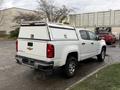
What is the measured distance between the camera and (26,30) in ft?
23.4

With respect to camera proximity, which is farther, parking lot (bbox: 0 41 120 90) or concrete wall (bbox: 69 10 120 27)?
concrete wall (bbox: 69 10 120 27)

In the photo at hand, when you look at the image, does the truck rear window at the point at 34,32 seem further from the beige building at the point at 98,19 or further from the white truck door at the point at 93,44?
the beige building at the point at 98,19

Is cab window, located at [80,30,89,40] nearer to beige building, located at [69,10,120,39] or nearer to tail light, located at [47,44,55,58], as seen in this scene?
tail light, located at [47,44,55,58]

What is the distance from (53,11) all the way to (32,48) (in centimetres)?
3565

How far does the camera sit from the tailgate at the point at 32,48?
20.6 ft

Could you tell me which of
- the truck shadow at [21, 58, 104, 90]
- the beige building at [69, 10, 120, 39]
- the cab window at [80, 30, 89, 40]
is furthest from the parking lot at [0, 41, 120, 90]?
the beige building at [69, 10, 120, 39]

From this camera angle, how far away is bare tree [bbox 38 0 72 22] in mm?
41188

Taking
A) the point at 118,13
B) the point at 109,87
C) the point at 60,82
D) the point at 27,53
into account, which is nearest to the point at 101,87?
the point at 109,87

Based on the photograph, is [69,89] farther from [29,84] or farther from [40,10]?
[40,10]

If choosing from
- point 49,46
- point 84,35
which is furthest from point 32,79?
point 84,35

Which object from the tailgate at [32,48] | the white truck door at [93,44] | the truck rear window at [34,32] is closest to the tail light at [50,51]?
the tailgate at [32,48]

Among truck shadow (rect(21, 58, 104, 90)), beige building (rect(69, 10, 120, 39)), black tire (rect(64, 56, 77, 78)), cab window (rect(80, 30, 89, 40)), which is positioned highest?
beige building (rect(69, 10, 120, 39))

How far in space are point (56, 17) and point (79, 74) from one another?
34306 millimetres

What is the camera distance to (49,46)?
6105mm
